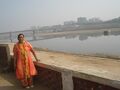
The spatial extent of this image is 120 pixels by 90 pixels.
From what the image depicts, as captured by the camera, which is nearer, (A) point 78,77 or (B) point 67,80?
(A) point 78,77

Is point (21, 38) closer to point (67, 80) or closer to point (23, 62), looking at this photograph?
point (23, 62)

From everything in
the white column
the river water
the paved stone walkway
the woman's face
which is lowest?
the river water

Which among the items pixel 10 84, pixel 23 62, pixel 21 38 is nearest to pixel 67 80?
pixel 23 62

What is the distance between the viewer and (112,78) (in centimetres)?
373

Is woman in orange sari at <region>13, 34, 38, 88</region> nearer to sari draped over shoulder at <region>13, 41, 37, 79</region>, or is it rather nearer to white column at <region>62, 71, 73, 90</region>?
sari draped over shoulder at <region>13, 41, 37, 79</region>

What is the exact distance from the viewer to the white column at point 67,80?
455 cm

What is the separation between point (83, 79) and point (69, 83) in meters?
0.37

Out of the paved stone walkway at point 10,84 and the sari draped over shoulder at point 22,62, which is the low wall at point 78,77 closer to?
the paved stone walkway at point 10,84

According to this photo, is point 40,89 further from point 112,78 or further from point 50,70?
point 112,78

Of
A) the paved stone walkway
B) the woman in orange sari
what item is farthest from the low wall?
the woman in orange sari

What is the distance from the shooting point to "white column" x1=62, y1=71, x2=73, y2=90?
4551mm

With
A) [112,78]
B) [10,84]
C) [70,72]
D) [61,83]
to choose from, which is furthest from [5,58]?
[112,78]

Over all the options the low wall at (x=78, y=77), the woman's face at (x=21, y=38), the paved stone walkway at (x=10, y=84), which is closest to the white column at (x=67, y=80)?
the low wall at (x=78, y=77)

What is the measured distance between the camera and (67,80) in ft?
15.1
